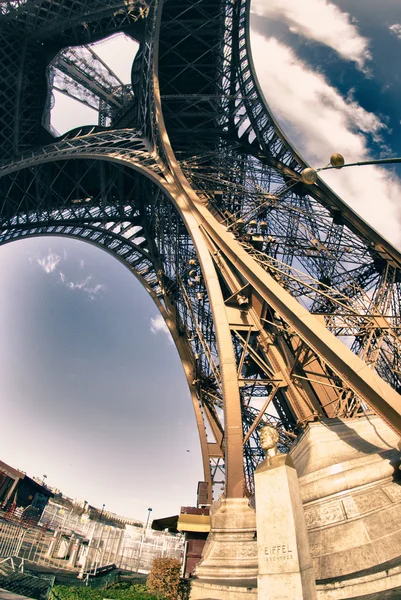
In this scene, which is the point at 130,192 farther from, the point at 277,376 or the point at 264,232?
the point at 277,376

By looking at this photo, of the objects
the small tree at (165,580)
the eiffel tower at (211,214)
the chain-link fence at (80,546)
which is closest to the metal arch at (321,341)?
the eiffel tower at (211,214)

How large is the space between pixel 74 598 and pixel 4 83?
34366mm

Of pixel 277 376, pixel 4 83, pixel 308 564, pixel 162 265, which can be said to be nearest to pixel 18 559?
pixel 277 376

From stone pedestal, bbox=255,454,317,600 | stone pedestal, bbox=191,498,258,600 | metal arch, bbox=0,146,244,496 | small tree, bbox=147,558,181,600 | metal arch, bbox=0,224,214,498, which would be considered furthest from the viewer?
metal arch, bbox=0,224,214,498

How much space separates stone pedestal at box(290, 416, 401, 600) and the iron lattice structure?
123 centimetres

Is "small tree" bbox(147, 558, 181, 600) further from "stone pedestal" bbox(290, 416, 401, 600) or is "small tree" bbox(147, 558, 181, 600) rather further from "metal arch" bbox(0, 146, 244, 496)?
"stone pedestal" bbox(290, 416, 401, 600)

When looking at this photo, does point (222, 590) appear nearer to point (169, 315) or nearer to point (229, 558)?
point (229, 558)

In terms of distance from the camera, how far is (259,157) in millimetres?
24438

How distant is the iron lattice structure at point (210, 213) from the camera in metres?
11.5

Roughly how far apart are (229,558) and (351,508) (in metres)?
2.96

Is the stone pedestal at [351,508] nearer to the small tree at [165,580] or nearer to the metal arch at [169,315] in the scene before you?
the small tree at [165,580]

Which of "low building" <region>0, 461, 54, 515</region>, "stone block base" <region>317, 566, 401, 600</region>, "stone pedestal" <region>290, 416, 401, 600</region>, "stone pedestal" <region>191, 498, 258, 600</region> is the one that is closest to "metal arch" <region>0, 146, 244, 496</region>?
"stone pedestal" <region>191, 498, 258, 600</region>

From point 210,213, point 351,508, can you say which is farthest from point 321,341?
point 210,213

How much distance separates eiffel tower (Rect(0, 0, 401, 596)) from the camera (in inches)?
449
